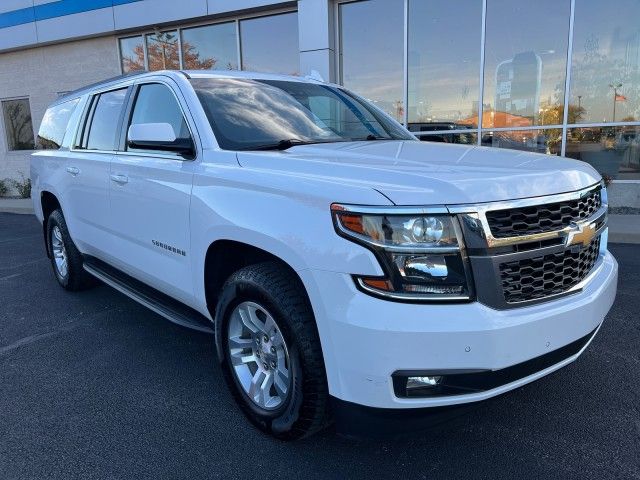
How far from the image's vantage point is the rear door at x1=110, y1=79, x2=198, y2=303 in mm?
3111

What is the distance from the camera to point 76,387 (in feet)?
10.8

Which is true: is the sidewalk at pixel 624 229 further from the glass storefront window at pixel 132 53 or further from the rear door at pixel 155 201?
the glass storefront window at pixel 132 53

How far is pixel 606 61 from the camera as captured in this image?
31.5 feet

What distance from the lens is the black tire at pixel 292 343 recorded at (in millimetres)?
2256

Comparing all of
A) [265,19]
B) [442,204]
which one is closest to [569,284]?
[442,204]

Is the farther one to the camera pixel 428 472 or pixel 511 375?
pixel 428 472

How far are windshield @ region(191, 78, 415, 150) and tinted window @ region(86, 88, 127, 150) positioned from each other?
1101 mm

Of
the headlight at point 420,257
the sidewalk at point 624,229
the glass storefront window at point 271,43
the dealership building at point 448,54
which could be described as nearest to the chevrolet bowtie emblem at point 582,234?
the headlight at point 420,257

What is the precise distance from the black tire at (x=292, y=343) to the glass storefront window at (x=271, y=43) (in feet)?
32.4

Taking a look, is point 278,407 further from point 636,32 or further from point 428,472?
point 636,32

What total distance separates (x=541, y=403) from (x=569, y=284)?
3.13 ft

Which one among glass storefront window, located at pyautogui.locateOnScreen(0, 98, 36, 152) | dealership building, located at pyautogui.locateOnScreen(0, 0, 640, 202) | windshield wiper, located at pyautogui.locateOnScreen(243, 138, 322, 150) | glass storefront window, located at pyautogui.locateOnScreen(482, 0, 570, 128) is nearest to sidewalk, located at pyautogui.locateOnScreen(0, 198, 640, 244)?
dealership building, located at pyautogui.locateOnScreen(0, 0, 640, 202)

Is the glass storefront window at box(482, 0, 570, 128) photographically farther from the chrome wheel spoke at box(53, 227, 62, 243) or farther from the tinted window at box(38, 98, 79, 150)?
the chrome wheel spoke at box(53, 227, 62, 243)

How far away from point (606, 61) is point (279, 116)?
8772 mm
